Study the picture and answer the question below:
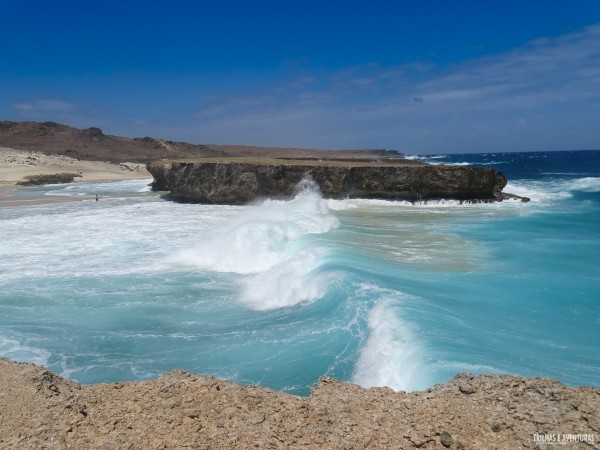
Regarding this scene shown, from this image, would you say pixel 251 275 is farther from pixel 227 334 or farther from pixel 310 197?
pixel 310 197

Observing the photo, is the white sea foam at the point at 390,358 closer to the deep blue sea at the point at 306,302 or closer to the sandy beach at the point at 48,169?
the deep blue sea at the point at 306,302

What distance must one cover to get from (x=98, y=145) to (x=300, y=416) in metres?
110

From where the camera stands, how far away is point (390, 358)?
22.6ft

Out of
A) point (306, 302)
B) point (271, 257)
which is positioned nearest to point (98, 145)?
point (271, 257)

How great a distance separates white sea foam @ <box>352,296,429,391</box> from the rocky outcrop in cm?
A: 2467

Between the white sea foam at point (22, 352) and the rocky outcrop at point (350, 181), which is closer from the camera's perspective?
the white sea foam at point (22, 352)

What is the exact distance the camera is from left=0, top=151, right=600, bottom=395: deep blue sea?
279 inches

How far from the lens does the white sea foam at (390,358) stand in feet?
20.5

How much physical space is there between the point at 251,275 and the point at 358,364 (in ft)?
22.5

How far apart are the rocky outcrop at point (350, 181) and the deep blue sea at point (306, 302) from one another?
1222 cm

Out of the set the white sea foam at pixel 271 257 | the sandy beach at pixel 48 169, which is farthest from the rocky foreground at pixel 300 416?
the sandy beach at pixel 48 169

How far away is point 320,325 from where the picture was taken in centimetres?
877

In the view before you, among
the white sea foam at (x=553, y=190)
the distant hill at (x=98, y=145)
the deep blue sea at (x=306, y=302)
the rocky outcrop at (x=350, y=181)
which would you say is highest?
the distant hill at (x=98, y=145)

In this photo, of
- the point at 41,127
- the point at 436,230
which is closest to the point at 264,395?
the point at 436,230
